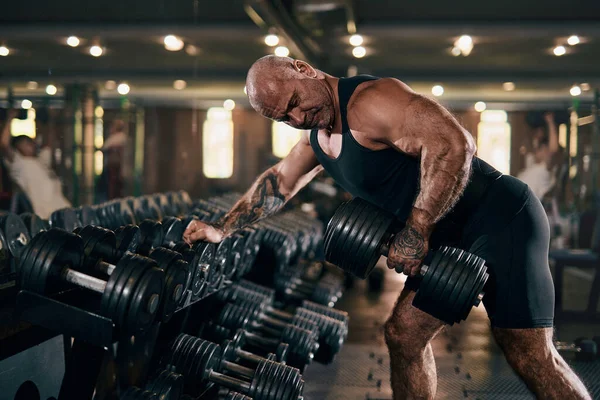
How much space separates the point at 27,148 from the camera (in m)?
3.01

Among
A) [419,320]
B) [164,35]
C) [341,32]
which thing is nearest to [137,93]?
[164,35]

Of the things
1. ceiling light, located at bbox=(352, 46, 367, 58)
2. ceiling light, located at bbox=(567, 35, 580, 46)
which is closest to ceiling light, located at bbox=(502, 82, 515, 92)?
ceiling light, located at bbox=(567, 35, 580, 46)

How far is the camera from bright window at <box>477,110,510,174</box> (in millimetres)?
8242

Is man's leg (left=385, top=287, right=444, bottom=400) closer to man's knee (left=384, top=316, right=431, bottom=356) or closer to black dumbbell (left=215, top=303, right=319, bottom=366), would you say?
man's knee (left=384, top=316, right=431, bottom=356)

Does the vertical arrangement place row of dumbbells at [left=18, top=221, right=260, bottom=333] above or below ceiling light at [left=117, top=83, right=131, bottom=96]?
below

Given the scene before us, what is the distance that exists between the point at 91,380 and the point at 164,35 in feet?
14.5

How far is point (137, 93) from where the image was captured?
305 inches

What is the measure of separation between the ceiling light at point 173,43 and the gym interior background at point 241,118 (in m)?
0.04

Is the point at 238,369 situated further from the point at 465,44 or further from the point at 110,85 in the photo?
the point at 465,44

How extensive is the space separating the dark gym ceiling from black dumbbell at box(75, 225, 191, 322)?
125 cm

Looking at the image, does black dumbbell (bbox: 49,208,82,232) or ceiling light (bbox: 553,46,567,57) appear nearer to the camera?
black dumbbell (bbox: 49,208,82,232)

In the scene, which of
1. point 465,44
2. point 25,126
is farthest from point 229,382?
point 465,44

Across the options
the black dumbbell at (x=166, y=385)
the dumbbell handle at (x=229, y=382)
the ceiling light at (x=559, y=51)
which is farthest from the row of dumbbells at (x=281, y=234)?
the ceiling light at (x=559, y=51)

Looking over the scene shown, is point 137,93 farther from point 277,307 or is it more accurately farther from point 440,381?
point 440,381
